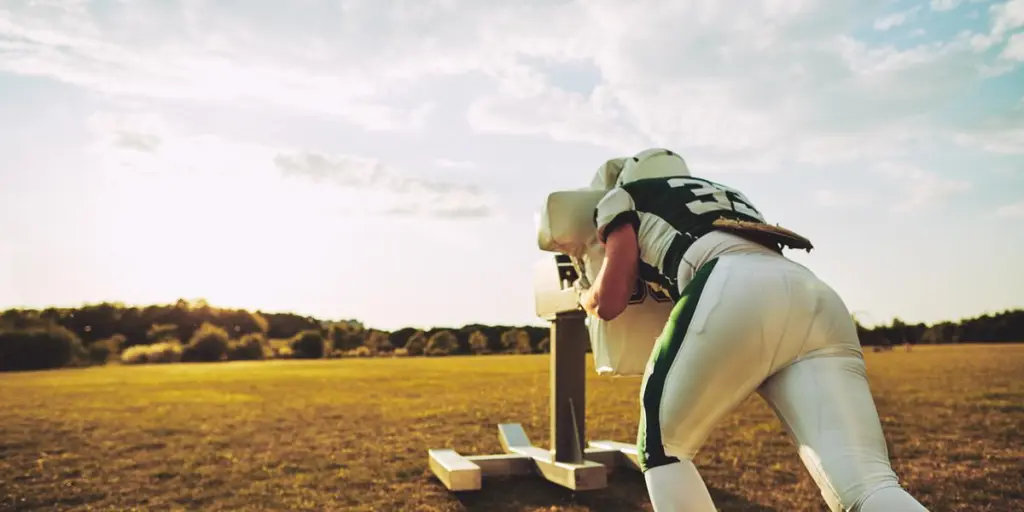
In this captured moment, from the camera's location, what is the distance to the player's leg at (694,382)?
72.6 inches

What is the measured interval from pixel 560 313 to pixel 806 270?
2.28m

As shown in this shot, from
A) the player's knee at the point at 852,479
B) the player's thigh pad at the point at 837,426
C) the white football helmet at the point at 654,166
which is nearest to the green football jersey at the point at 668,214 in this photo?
the white football helmet at the point at 654,166

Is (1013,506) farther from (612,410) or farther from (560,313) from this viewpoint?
(612,410)

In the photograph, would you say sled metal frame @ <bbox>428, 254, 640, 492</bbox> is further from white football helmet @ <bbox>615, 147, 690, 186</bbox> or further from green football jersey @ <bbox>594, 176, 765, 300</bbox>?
green football jersey @ <bbox>594, 176, 765, 300</bbox>

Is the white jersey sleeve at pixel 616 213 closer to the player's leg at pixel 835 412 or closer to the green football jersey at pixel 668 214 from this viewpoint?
the green football jersey at pixel 668 214

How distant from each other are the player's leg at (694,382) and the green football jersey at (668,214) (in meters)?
0.18

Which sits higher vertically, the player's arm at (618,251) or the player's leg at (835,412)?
the player's arm at (618,251)

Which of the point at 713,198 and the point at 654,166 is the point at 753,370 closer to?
the point at 713,198

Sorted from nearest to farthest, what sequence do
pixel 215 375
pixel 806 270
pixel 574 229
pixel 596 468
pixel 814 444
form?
pixel 814 444 → pixel 806 270 → pixel 574 229 → pixel 596 468 → pixel 215 375

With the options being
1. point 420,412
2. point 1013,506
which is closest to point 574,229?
point 1013,506

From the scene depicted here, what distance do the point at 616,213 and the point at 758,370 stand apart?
59 cm

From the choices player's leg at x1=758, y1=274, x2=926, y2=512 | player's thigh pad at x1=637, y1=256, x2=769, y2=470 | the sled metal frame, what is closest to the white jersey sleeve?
player's thigh pad at x1=637, y1=256, x2=769, y2=470

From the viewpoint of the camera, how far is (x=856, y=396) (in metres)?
1.79

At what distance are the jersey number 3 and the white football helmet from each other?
Answer: 4.5 inches
